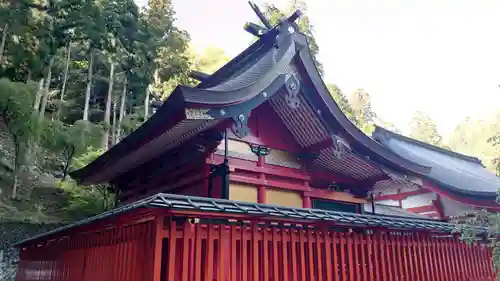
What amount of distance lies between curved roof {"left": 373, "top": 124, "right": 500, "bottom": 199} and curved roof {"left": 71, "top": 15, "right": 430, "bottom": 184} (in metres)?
4.44

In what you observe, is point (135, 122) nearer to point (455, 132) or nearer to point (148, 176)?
point (148, 176)

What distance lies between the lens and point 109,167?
28.2ft

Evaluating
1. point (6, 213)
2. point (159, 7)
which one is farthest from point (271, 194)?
point (159, 7)

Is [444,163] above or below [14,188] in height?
above

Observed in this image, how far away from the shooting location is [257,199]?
22.4ft

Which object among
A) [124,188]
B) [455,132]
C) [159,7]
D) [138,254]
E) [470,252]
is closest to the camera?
[138,254]

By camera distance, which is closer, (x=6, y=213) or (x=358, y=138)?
(x=358, y=138)

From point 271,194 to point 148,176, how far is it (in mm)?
2971

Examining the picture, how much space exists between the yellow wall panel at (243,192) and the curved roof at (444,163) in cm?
589

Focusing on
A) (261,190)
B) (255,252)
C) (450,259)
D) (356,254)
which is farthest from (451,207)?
(255,252)

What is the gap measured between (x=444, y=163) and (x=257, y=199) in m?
11.2

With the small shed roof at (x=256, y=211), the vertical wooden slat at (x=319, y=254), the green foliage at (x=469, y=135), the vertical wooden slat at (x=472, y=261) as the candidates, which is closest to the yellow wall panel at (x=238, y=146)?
the small shed roof at (x=256, y=211)

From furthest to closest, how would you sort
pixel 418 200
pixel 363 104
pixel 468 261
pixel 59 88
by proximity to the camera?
pixel 363 104 < pixel 59 88 < pixel 418 200 < pixel 468 261

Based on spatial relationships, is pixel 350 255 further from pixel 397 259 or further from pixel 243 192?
pixel 243 192
